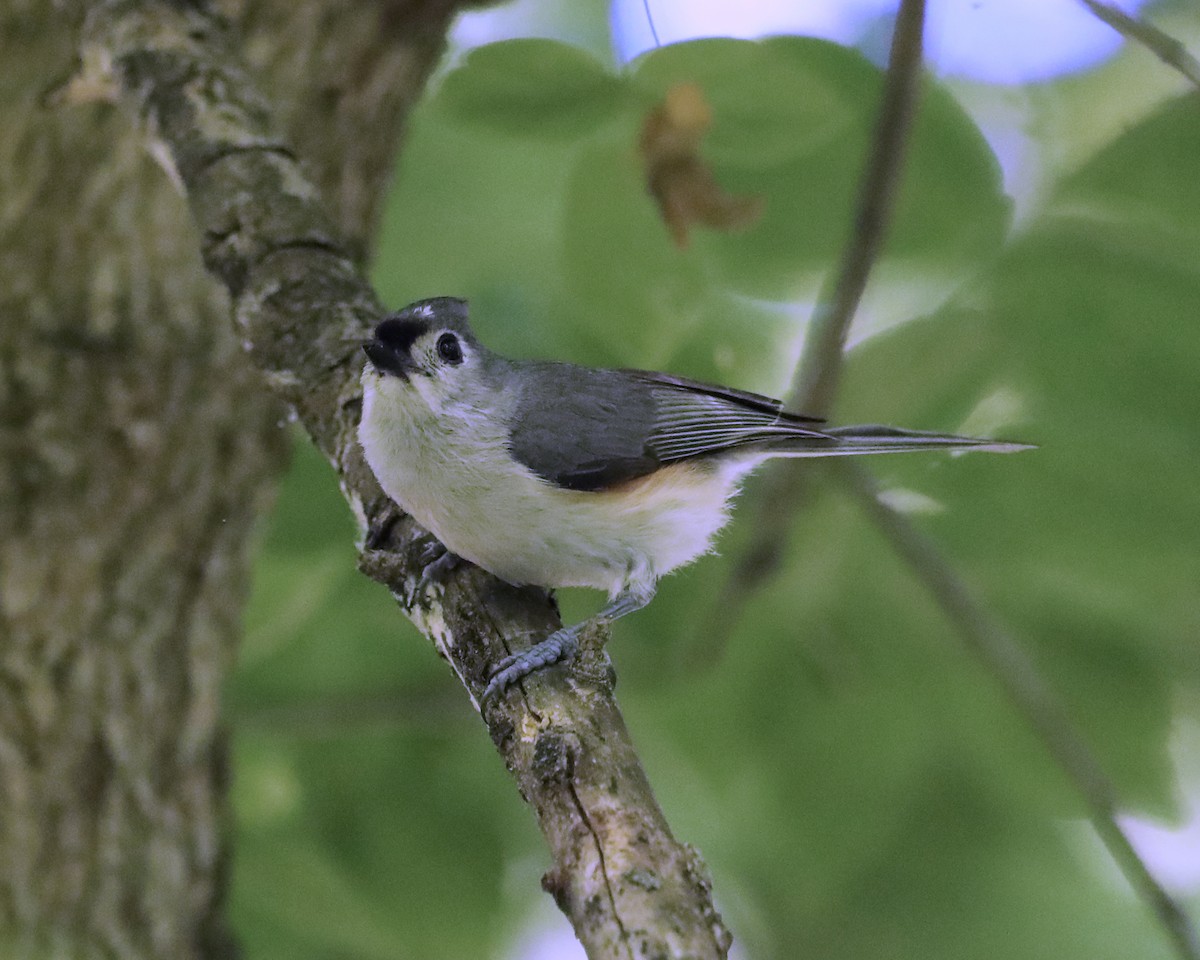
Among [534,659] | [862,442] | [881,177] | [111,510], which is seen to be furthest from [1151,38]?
[111,510]

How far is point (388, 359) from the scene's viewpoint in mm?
2348

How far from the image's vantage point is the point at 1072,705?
116 inches

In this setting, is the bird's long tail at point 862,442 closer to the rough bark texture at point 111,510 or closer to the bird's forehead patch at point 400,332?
the bird's forehead patch at point 400,332

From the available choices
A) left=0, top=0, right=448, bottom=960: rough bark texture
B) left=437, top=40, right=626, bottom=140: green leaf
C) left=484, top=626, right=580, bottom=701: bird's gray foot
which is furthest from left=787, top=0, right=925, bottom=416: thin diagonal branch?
left=0, top=0, right=448, bottom=960: rough bark texture

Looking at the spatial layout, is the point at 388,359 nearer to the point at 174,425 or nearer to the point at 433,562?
the point at 433,562

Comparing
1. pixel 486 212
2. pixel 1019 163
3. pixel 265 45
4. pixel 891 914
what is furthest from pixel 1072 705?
pixel 265 45

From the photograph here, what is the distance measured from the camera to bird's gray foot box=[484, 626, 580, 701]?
1.95 m

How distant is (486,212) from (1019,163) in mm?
1764

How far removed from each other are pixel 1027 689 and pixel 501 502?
1.22m

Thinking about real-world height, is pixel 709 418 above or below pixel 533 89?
below

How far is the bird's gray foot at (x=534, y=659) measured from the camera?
6.40ft

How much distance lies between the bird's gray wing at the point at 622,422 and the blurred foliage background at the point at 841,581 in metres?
0.22

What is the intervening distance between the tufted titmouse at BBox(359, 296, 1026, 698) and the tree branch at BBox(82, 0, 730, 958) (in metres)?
0.13

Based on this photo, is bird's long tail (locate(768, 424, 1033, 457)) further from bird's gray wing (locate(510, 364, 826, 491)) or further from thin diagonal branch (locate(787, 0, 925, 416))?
thin diagonal branch (locate(787, 0, 925, 416))
